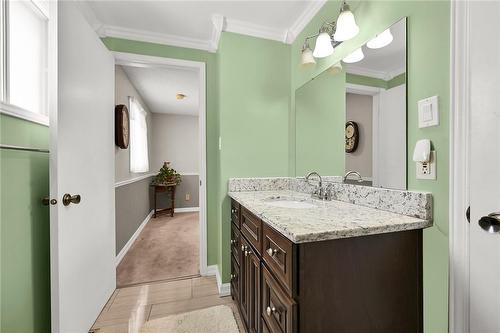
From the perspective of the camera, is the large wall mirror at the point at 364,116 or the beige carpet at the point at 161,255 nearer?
the large wall mirror at the point at 364,116

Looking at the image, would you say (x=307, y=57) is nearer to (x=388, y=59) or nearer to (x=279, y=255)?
(x=388, y=59)

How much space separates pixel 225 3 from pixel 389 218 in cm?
184

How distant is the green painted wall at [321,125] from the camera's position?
1.48m

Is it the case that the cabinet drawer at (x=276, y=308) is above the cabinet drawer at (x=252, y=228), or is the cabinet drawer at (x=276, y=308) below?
below

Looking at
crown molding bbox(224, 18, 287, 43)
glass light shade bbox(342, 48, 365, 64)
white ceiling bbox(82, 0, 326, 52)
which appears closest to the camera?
glass light shade bbox(342, 48, 365, 64)

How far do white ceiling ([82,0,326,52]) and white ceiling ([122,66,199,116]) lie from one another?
35 cm

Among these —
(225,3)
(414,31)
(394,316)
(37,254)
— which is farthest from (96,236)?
(414,31)

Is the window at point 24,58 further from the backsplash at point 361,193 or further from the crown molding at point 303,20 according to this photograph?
the crown molding at point 303,20

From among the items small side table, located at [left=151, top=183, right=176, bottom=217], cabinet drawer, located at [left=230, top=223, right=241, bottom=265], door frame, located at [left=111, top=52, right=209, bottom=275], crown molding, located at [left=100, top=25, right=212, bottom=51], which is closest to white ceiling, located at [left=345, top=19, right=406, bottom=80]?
cabinet drawer, located at [left=230, top=223, right=241, bottom=265]

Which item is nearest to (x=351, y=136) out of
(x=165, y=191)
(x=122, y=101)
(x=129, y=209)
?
(x=122, y=101)

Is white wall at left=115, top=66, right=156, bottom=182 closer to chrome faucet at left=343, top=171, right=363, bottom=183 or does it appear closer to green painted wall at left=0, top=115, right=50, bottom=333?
green painted wall at left=0, top=115, right=50, bottom=333

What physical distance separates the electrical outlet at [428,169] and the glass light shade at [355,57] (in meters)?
0.70

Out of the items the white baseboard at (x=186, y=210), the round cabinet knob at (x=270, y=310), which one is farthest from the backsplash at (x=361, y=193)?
the white baseboard at (x=186, y=210)

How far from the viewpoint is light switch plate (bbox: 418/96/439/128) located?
2.93 ft
